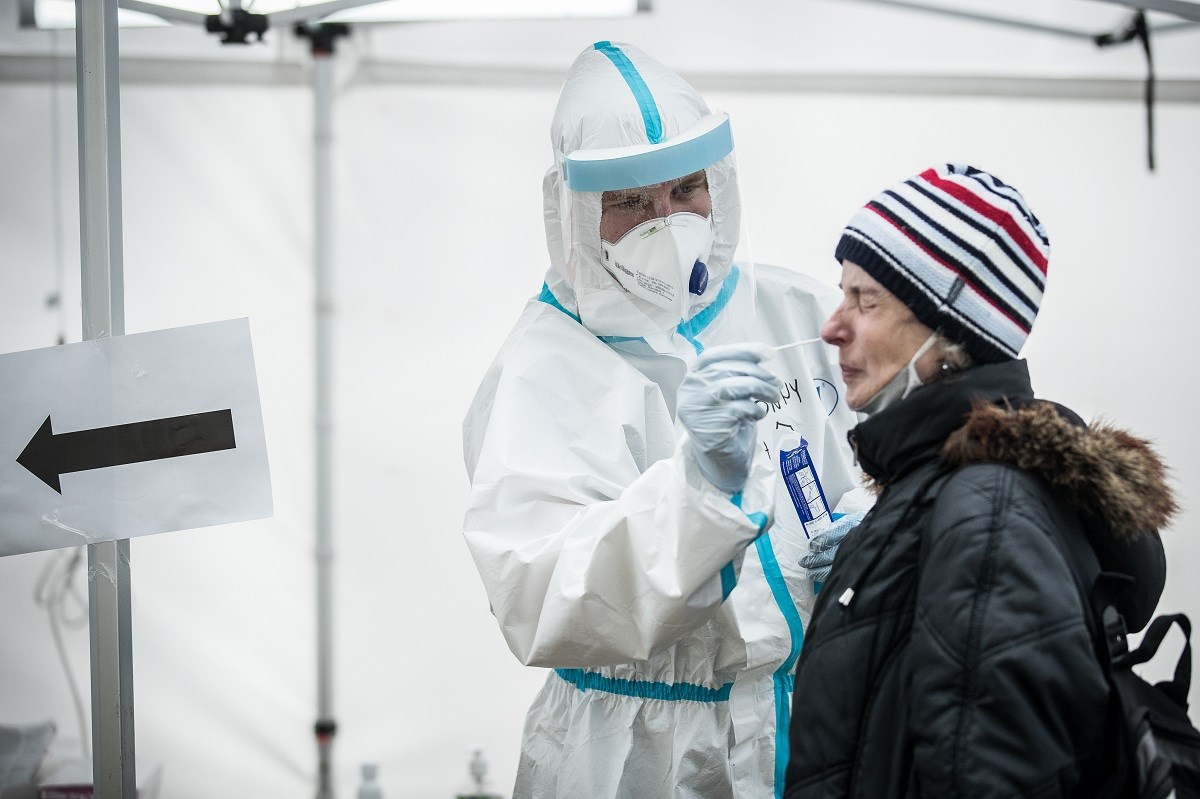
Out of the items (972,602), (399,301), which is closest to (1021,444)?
(972,602)

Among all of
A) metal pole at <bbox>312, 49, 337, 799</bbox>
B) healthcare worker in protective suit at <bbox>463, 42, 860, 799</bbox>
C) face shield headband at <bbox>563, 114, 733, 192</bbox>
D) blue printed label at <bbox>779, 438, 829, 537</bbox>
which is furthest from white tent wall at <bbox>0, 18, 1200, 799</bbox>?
blue printed label at <bbox>779, 438, 829, 537</bbox>

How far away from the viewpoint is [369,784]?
2816mm

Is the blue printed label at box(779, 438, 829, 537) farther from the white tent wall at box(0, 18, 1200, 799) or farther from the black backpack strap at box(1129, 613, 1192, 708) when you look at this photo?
the white tent wall at box(0, 18, 1200, 799)

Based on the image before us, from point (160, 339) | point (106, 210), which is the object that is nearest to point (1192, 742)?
point (160, 339)

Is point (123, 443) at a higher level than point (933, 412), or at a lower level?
lower

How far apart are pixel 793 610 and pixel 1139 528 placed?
1.98 feet

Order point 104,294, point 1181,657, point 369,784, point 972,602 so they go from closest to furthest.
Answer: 1. point 972,602
2. point 1181,657
3. point 104,294
4. point 369,784

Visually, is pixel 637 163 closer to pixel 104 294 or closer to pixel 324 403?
pixel 104 294

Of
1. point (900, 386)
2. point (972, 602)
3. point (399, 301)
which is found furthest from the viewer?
point (399, 301)

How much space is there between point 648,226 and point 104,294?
2.68 ft

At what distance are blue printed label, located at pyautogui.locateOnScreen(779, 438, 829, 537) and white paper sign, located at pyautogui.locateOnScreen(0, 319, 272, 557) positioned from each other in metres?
0.80

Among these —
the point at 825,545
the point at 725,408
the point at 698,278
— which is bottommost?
the point at 825,545

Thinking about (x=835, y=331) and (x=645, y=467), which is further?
(x=645, y=467)

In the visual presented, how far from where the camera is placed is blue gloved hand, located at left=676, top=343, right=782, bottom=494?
48.8 inches
